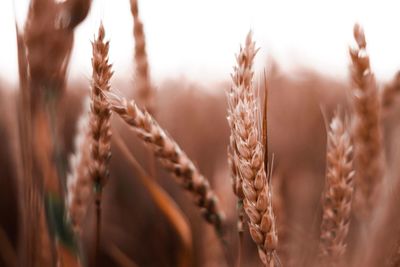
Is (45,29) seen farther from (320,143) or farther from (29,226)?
(320,143)

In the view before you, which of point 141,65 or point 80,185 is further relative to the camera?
point 141,65

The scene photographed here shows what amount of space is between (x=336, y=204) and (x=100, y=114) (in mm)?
309

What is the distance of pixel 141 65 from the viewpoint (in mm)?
858

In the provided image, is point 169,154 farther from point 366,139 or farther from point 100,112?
point 366,139

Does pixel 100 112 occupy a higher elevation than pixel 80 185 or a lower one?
higher

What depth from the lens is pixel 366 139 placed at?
2.47ft

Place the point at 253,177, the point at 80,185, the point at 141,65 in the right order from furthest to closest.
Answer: the point at 141,65, the point at 80,185, the point at 253,177

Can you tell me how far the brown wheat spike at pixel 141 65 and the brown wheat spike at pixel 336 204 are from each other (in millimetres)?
341

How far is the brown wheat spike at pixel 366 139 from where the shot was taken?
0.71 meters

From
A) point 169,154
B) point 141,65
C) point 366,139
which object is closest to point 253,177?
point 169,154

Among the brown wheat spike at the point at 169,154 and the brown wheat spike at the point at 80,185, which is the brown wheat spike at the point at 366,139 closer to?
the brown wheat spike at the point at 169,154

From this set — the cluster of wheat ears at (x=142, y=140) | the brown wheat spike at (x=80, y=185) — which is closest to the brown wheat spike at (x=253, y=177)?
the cluster of wheat ears at (x=142, y=140)

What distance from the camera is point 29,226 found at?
647 mm

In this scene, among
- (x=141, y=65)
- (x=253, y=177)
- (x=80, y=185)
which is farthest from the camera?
(x=141, y=65)
